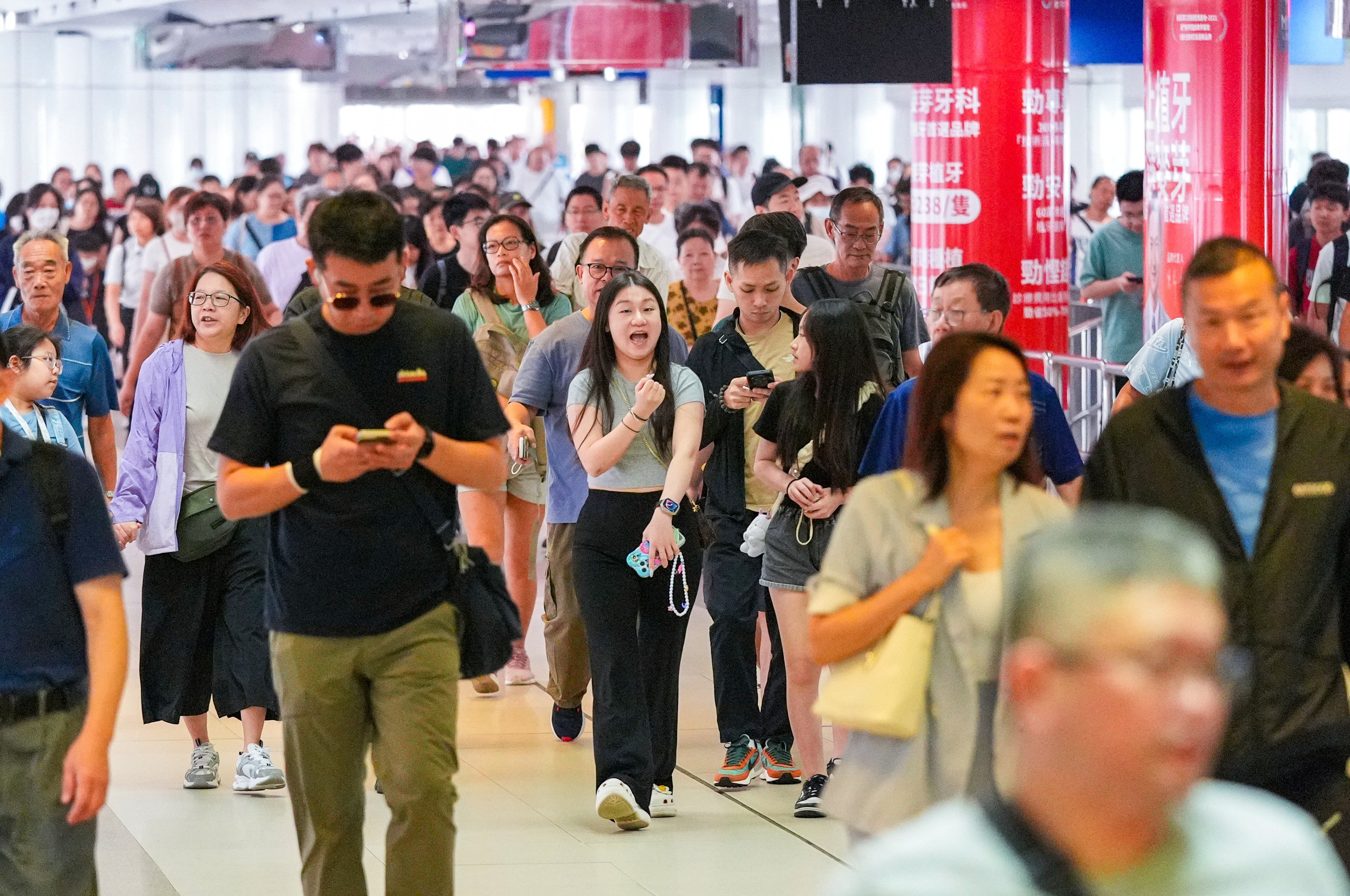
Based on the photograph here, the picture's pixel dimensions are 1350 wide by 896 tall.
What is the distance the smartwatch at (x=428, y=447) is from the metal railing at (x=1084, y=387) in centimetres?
494

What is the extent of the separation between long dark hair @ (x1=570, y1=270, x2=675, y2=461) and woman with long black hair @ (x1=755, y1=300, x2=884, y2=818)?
316 mm

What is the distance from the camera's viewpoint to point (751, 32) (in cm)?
1436

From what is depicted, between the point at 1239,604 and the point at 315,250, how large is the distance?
197cm

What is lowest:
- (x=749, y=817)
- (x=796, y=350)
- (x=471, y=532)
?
(x=749, y=817)

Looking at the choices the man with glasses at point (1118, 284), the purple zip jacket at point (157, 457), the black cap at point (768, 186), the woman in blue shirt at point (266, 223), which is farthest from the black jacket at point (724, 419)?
the woman in blue shirt at point (266, 223)

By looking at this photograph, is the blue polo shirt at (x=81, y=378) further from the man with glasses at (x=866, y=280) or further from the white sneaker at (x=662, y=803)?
the man with glasses at (x=866, y=280)

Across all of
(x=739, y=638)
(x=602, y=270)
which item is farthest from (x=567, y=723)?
(x=602, y=270)

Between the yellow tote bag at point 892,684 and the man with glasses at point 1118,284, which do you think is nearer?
the yellow tote bag at point 892,684

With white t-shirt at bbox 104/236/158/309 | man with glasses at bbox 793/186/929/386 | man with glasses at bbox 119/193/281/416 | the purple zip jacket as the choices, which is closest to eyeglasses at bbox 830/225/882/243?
man with glasses at bbox 793/186/929/386

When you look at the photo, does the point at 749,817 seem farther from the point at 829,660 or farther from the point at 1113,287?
the point at 1113,287

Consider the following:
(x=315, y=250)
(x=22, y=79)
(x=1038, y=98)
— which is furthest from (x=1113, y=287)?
(x=22, y=79)

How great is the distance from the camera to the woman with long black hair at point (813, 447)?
6.03 m

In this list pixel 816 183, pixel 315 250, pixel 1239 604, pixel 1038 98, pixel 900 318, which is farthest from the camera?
pixel 816 183

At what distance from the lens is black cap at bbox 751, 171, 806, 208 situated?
10.4 metres
